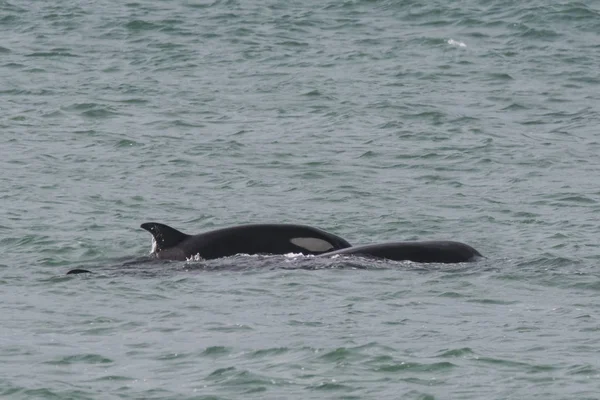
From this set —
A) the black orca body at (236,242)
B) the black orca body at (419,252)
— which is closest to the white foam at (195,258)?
the black orca body at (236,242)

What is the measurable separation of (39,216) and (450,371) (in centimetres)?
965

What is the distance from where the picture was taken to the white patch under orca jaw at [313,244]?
18.1 m

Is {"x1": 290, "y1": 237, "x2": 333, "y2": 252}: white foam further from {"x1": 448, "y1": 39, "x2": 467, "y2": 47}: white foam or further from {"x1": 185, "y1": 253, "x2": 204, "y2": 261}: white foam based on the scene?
{"x1": 448, "y1": 39, "x2": 467, "y2": 47}: white foam

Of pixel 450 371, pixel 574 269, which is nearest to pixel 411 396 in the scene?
pixel 450 371

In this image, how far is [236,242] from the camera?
1819 centimetres

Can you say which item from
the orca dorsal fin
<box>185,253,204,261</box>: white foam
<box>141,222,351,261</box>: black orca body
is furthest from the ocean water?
the orca dorsal fin

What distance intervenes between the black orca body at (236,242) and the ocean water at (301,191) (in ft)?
1.24

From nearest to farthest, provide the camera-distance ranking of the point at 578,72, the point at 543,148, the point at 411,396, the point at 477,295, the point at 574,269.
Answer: the point at 411,396 → the point at 477,295 → the point at 574,269 → the point at 543,148 → the point at 578,72

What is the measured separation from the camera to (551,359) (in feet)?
44.2

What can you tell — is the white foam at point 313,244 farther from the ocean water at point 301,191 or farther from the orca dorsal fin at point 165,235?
the orca dorsal fin at point 165,235

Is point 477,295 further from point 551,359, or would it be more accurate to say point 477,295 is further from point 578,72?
point 578,72

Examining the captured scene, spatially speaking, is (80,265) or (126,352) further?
(80,265)

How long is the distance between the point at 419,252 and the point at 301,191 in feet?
18.0

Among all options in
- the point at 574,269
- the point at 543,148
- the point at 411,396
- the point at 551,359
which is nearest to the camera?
the point at 411,396
